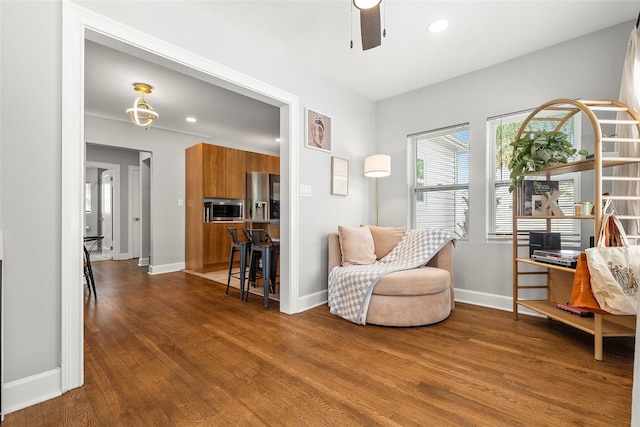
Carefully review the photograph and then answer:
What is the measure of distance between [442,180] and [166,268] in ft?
16.1

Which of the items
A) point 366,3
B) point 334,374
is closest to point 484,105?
point 366,3

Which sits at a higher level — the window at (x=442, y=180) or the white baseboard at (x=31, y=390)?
the window at (x=442, y=180)

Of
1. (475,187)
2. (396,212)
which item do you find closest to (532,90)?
(475,187)

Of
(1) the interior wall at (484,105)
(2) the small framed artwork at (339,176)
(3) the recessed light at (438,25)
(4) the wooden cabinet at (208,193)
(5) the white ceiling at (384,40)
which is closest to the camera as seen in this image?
(5) the white ceiling at (384,40)

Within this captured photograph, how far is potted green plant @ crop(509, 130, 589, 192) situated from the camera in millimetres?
2447

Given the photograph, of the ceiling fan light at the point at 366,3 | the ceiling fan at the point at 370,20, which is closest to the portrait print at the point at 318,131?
the ceiling fan at the point at 370,20

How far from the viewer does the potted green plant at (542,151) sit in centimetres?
245

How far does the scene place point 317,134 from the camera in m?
3.36

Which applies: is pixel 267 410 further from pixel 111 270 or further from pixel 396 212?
pixel 111 270

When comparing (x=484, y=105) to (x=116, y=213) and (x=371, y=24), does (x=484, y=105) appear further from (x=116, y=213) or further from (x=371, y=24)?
(x=116, y=213)

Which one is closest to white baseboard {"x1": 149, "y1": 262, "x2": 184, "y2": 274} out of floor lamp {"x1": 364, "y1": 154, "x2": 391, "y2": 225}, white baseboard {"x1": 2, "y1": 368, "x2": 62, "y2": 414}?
white baseboard {"x1": 2, "y1": 368, "x2": 62, "y2": 414}

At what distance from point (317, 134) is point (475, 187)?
74.8 inches

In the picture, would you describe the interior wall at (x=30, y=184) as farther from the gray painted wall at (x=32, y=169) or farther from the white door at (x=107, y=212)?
the white door at (x=107, y=212)

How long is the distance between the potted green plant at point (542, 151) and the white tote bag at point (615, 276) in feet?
2.50
